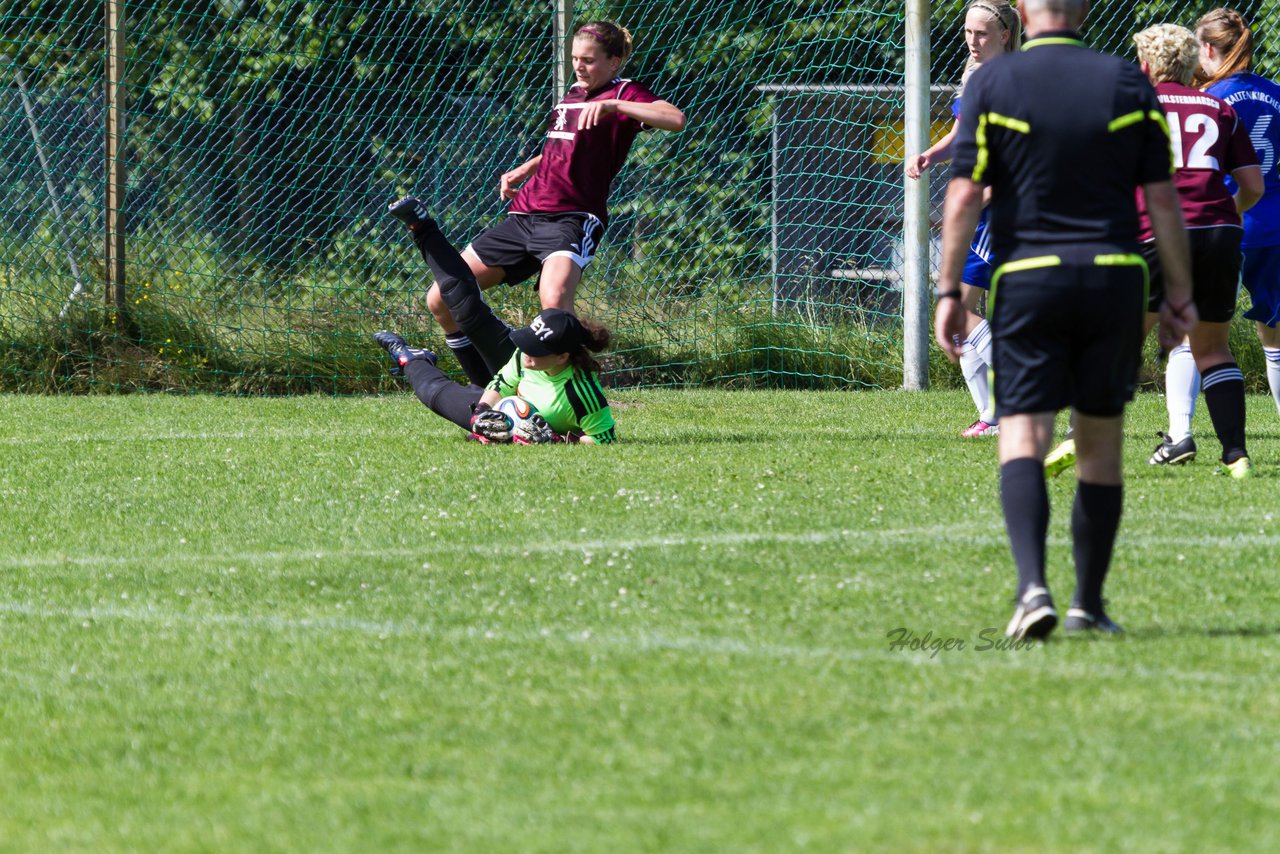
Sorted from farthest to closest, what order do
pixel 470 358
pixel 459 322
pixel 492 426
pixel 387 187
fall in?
pixel 387 187, pixel 470 358, pixel 459 322, pixel 492 426

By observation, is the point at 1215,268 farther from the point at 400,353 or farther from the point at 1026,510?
the point at 400,353

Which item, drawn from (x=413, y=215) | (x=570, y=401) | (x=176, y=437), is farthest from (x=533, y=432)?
(x=176, y=437)

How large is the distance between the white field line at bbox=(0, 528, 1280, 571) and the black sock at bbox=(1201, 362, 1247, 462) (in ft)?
5.58

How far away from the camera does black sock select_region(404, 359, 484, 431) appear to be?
355 inches

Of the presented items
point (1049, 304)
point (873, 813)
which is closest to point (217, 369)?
point (1049, 304)

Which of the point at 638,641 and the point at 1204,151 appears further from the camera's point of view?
the point at 1204,151

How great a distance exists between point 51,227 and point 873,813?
1105cm

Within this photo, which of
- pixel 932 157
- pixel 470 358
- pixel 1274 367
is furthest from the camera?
pixel 470 358

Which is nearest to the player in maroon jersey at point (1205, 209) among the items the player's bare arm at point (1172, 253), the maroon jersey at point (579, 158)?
the player's bare arm at point (1172, 253)

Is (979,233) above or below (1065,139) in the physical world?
below

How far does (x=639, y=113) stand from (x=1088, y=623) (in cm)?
492

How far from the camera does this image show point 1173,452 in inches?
301

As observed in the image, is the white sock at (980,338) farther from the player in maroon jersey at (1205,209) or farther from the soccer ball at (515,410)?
the soccer ball at (515,410)

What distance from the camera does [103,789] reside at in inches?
127
